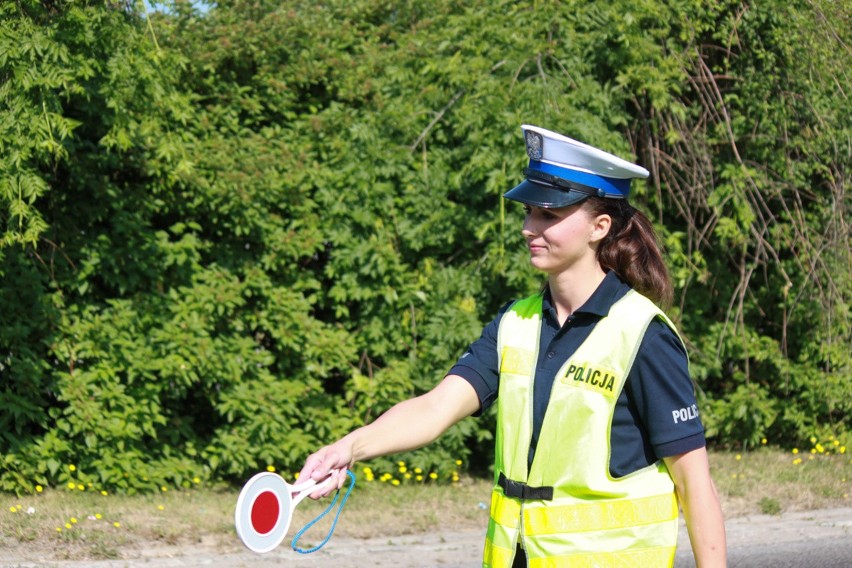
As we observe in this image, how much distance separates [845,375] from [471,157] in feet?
11.5

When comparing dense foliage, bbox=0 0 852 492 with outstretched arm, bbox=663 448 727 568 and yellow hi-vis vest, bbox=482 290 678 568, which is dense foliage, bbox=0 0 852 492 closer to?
yellow hi-vis vest, bbox=482 290 678 568

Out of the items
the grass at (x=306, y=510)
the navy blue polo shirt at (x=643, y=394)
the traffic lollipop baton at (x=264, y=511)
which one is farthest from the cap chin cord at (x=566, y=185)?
the grass at (x=306, y=510)

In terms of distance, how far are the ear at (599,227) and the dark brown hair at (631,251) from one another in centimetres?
1

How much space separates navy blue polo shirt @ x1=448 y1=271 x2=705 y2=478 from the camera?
2441 millimetres

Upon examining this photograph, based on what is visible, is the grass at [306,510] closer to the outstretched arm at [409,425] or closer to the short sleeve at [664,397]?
the outstretched arm at [409,425]

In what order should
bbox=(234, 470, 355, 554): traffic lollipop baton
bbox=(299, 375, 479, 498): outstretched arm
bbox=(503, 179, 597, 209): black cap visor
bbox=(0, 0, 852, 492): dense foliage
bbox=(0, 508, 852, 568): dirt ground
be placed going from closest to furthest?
bbox=(234, 470, 355, 554): traffic lollipop baton, bbox=(299, 375, 479, 498): outstretched arm, bbox=(503, 179, 597, 209): black cap visor, bbox=(0, 508, 852, 568): dirt ground, bbox=(0, 0, 852, 492): dense foliage

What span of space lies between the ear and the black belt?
2.09 ft

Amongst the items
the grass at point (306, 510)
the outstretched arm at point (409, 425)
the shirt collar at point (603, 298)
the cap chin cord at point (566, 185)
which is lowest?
the grass at point (306, 510)

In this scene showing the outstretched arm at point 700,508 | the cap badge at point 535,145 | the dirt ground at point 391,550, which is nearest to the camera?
the outstretched arm at point 700,508

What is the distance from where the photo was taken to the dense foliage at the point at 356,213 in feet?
22.5

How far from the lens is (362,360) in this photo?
771cm

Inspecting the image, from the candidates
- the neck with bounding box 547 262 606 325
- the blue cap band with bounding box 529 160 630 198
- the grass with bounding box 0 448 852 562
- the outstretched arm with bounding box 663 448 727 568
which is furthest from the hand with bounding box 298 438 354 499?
the grass with bounding box 0 448 852 562

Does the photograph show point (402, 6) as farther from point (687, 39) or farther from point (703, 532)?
point (703, 532)

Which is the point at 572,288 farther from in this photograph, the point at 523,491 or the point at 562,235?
the point at 523,491
